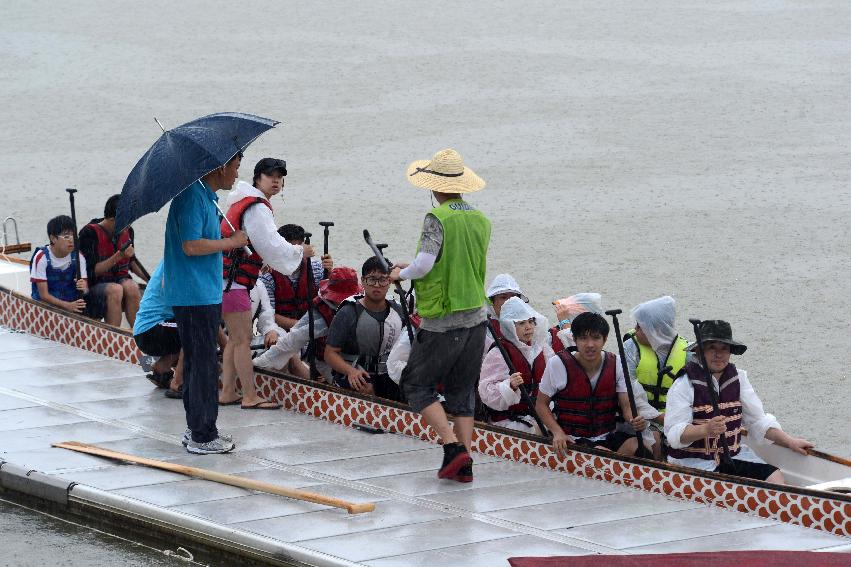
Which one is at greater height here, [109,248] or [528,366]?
[109,248]

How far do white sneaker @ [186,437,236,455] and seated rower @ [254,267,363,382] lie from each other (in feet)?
3.10

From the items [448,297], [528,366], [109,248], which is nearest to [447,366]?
[448,297]

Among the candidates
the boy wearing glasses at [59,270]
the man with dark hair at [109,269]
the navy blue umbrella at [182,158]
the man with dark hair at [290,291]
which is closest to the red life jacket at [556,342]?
the man with dark hair at [290,291]

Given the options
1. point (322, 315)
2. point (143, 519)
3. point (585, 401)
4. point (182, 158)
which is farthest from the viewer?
point (322, 315)

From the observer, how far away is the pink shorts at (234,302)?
7969 mm

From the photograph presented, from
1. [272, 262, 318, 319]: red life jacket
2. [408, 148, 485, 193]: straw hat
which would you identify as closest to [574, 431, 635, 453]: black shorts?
[408, 148, 485, 193]: straw hat

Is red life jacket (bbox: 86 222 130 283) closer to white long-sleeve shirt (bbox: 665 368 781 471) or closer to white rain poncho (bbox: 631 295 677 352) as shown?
white rain poncho (bbox: 631 295 677 352)

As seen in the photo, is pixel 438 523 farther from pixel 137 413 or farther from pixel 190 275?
pixel 137 413

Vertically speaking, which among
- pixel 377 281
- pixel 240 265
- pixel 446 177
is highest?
pixel 446 177

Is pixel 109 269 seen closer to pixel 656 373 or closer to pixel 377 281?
pixel 377 281

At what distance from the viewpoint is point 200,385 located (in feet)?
24.3

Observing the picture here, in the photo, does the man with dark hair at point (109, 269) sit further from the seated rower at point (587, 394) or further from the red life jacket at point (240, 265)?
the seated rower at point (587, 394)

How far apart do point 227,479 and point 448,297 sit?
3.95 ft

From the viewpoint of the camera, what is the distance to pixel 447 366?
7062 millimetres
